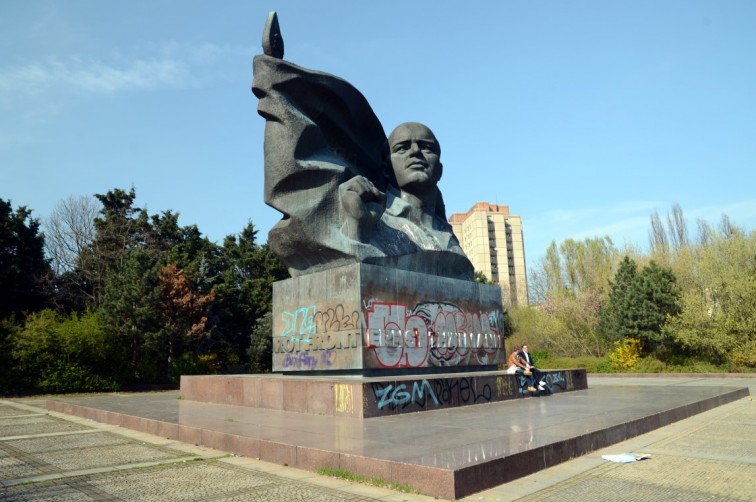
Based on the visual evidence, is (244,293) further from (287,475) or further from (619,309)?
(287,475)

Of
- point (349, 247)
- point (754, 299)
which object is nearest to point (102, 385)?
point (349, 247)

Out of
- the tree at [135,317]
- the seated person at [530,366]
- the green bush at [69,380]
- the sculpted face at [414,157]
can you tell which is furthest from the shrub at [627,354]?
the green bush at [69,380]

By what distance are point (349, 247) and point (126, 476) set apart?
6886 mm

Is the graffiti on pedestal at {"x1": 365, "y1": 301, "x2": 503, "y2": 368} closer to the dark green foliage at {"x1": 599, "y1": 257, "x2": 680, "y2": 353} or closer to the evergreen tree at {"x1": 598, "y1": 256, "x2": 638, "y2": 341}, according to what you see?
the dark green foliage at {"x1": 599, "y1": 257, "x2": 680, "y2": 353}

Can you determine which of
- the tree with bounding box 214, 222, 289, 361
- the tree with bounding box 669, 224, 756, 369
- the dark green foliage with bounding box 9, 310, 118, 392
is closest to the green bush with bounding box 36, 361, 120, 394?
the dark green foliage with bounding box 9, 310, 118, 392

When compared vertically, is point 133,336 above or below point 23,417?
above

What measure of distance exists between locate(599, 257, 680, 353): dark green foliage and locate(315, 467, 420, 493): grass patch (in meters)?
26.4

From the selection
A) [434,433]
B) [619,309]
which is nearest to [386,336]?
[434,433]

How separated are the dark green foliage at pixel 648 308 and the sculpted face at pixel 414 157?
19.0 m

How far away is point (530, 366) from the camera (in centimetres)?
1313

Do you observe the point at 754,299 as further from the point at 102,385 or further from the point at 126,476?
the point at 102,385

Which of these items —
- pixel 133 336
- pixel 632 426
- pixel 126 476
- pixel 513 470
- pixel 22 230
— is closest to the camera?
pixel 513 470

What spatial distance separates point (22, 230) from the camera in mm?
30875

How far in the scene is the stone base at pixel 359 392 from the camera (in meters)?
9.52
